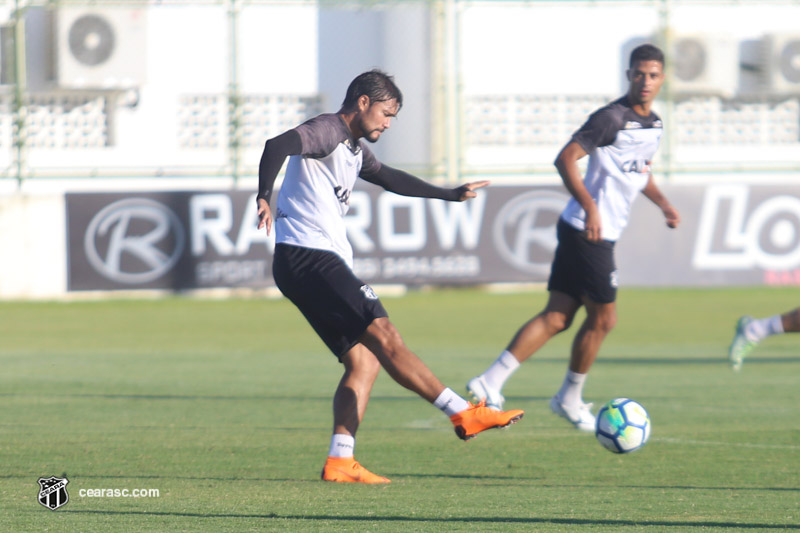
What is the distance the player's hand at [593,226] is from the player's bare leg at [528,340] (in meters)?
0.57

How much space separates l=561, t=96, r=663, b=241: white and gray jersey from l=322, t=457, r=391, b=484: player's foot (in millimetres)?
2466

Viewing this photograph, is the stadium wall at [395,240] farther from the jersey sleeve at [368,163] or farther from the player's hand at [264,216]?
the player's hand at [264,216]

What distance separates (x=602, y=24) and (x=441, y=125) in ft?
28.9

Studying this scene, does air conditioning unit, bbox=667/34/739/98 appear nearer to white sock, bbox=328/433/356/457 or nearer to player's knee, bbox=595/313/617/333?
player's knee, bbox=595/313/617/333

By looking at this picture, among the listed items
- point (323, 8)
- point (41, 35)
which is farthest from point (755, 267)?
point (41, 35)

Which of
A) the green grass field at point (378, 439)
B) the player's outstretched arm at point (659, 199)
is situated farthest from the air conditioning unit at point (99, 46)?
the player's outstretched arm at point (659, 199)

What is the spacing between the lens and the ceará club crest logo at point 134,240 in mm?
18312

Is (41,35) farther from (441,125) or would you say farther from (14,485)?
(14,485)

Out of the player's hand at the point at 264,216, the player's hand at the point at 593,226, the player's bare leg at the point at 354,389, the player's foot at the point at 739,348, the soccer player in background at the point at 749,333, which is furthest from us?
the player's foot at the point at 739,348

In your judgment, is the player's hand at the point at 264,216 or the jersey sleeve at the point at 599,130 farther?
the jersey sleeve at the point at 599,130

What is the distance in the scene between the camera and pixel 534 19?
2931cm

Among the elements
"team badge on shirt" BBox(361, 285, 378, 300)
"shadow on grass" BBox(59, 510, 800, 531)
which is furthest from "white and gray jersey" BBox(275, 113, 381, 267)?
"shadow on grass" BBox(59, 510, 800, 531)

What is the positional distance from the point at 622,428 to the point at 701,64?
21531mm

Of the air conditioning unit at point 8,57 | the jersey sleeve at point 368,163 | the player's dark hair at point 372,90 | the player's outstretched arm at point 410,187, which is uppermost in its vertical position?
the air conditioning unit at point 8,57
